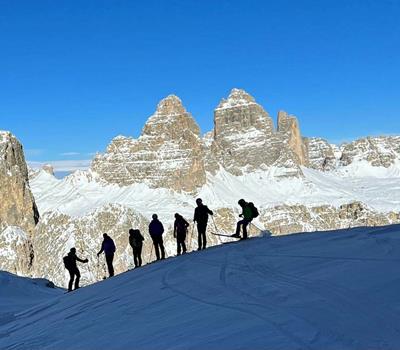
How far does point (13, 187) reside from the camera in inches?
6565

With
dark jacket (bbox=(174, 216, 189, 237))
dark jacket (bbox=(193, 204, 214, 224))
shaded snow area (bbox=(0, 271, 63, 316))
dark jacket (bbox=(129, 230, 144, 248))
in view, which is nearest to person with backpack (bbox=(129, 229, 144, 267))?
dark jacket (bbox=(129, 230, 144, 248))

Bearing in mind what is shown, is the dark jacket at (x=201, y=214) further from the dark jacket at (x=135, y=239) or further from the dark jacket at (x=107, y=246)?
the dark jacket at (x=107, y=246)

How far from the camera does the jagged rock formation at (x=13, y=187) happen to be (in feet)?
→ 539

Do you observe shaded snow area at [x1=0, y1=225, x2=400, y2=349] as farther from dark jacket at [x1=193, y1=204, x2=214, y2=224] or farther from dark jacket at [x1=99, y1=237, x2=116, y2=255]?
dark jacket at [x1=99, y1=237, x2=116, y2=255]

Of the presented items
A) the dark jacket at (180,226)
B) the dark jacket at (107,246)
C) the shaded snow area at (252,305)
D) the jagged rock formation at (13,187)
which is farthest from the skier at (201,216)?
the jagged rock formation at (13,187)

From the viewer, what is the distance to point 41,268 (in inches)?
7421

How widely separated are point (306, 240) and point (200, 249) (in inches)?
234

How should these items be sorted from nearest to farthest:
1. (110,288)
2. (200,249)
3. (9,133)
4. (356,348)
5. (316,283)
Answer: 1. (356,348)
2. (316,283)
3. (110,288)
4. (200,249)
5. (9,133)

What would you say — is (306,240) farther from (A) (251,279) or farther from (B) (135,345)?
(B) (135,345)

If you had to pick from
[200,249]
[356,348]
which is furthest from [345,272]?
[200,249]

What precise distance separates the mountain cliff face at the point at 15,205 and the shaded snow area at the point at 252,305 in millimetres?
141877

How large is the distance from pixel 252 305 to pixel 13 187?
16619cm

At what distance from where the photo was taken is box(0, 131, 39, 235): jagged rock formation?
539ft

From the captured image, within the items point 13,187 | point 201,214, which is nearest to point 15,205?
point 13,187
